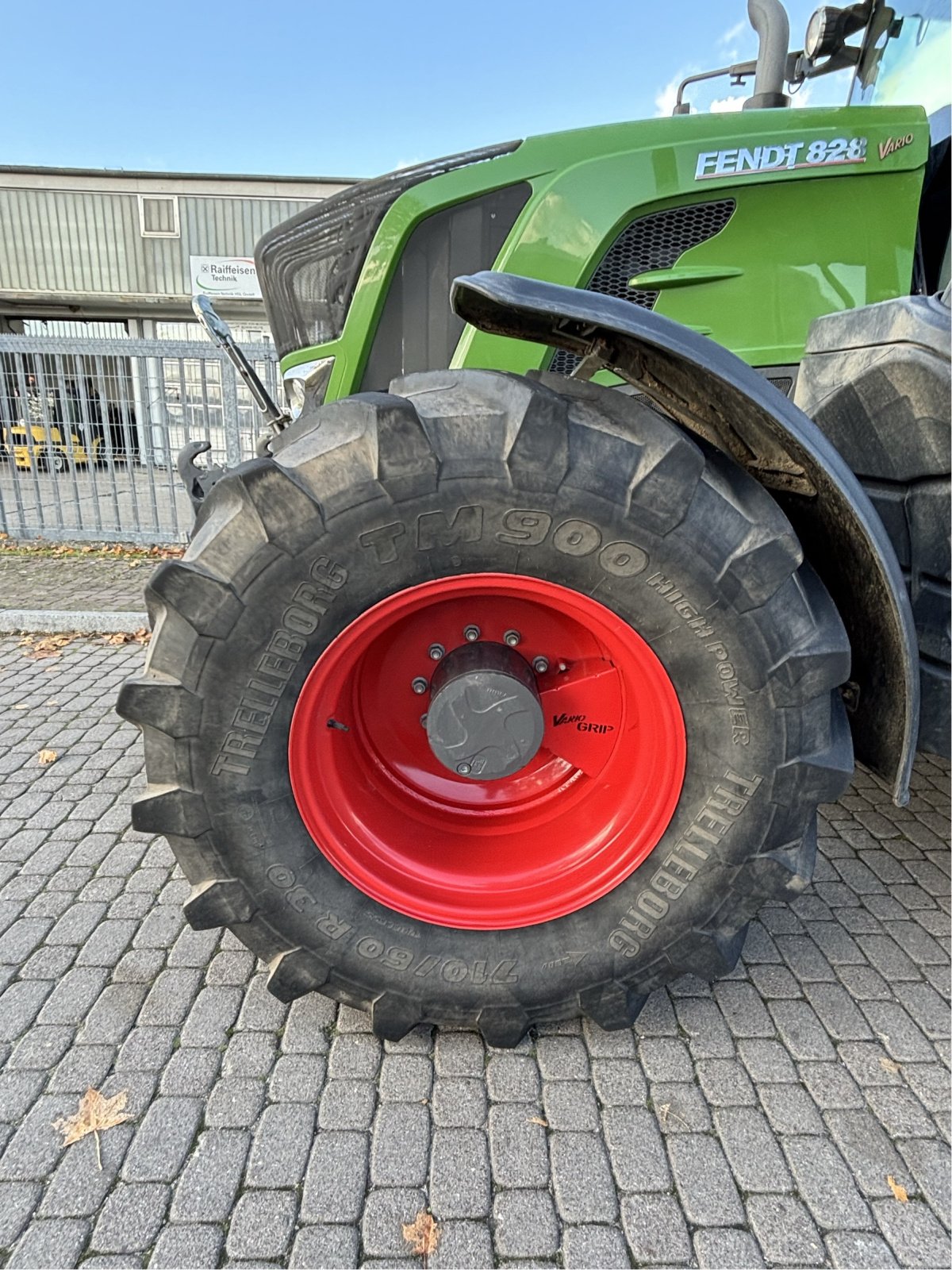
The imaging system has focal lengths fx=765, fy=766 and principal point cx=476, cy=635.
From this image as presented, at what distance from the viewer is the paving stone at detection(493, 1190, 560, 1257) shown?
1.39 metres

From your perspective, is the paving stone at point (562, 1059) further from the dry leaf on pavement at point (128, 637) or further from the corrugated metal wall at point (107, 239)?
the corrugated metal wall at point (107, 239)

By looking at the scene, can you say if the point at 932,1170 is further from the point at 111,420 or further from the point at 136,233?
the point at 136,233

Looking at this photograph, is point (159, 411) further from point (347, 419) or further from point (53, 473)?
point (347, 419)

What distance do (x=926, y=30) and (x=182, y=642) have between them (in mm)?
3207

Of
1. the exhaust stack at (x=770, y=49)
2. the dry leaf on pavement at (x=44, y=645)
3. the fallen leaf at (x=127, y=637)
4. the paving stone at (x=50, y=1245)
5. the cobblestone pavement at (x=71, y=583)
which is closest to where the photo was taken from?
the paving stone at (x=50, y=1245)

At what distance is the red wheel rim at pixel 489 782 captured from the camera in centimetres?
163

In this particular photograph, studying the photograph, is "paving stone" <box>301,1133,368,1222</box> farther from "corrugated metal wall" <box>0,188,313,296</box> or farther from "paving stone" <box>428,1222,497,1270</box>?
"corrugated metal wall" <box>0,188,313,296</box>

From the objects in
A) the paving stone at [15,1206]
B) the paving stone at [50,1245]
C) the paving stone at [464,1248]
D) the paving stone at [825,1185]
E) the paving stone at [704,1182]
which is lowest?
the paving stone at [15,1206]

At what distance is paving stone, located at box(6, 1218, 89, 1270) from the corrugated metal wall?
62.6 ft

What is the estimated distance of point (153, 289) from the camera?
17750 millimetres

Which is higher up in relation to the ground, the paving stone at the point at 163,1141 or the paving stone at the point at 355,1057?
the paving stone at the point at 355,1057

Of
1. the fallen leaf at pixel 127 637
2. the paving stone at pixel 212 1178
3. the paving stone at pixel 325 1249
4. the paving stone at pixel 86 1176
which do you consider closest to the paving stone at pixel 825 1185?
the paving stone at pixel 325 1249

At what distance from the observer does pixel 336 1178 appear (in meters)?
1.51

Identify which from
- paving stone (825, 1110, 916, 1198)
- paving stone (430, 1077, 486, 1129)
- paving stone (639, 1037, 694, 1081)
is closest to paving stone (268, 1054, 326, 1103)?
paving stone (430, 1077, 486, 1129)
